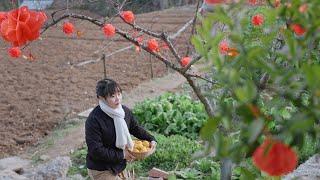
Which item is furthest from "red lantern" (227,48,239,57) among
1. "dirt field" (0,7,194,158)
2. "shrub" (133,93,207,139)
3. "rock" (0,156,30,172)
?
"dirt field" (0,7,194,158)

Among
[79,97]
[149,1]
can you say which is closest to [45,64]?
[79,97]

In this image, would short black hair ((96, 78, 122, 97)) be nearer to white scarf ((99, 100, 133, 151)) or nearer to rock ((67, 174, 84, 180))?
white scarf ((99, 100, 133, 151))

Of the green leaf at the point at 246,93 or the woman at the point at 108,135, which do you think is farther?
the woman at the point at 108,135

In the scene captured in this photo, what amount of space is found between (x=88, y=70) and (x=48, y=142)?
3.04 m

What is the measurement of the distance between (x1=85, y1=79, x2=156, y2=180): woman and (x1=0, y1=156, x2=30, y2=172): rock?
2.13m

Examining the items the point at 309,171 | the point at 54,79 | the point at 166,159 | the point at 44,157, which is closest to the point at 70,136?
the point at 44,157

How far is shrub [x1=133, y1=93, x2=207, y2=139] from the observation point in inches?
240

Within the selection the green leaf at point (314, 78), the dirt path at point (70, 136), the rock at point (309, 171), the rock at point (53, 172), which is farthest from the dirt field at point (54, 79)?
the green leaf at point (314, 78)

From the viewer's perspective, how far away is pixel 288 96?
1.00 m

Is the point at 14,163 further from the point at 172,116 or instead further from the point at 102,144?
the point at 102,144

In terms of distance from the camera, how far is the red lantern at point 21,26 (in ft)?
8.34

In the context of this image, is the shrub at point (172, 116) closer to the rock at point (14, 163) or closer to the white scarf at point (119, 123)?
the rock at point (14, 163)

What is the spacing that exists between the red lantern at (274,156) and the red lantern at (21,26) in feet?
5.83

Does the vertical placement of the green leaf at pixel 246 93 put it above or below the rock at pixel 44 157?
above
